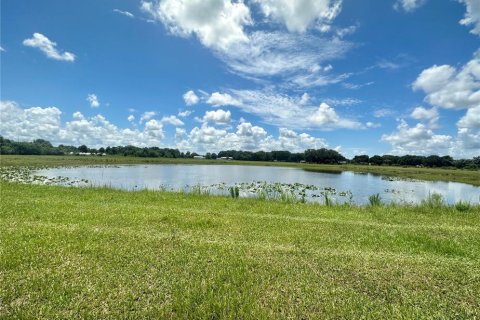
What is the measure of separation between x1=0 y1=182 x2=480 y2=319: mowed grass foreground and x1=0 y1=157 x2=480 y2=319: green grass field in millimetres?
22

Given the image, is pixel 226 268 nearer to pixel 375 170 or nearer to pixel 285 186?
pixel 285 186

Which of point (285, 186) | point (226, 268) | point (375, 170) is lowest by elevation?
point (285, 186)

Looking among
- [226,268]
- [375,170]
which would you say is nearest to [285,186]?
[226,268]

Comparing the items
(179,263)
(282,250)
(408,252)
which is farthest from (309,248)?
(179,263)

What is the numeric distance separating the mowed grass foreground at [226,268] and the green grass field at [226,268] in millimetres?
22

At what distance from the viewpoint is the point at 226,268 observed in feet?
18.7

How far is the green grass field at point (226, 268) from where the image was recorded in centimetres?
438

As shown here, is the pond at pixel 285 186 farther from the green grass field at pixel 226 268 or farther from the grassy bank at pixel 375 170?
the grassy bank at pixel 375 170

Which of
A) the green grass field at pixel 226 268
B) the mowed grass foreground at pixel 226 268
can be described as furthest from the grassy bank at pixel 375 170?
the mowed grass foreground at pixel 226 268

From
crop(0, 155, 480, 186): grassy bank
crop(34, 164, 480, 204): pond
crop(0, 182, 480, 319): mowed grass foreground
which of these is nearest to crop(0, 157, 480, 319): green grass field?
crop(0, 182, 480, 319): mowed grass foreground

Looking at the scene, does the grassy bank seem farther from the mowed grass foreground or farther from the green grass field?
the mowed grass foreground

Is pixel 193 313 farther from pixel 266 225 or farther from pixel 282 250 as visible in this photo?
pixel 266 225

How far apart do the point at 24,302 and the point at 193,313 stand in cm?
251

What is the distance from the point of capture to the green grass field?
4.38 meters
